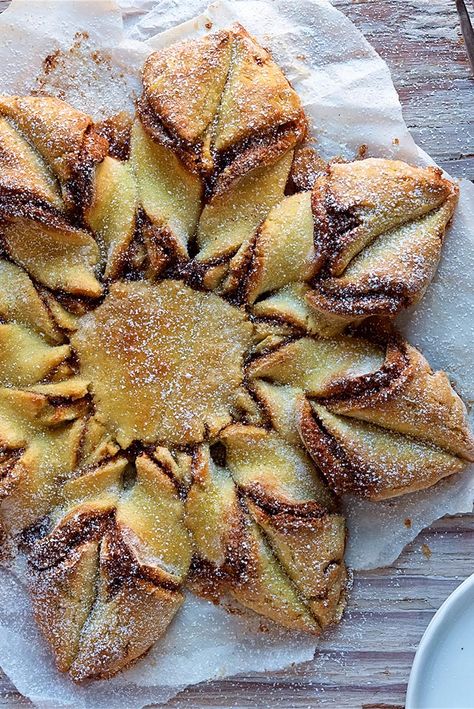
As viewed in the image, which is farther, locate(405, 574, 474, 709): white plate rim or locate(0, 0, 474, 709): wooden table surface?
locate(0, 0, 474, 709): wooden table surface

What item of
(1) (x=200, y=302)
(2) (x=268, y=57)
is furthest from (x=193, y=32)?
(1) (x=200, y=302)

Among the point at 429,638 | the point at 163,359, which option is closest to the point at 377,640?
the point at 429,638

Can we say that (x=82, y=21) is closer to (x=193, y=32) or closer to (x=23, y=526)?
(x=193, y=32)

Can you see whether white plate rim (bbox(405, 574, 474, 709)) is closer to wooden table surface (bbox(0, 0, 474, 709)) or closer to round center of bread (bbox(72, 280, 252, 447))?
wooden table surface (bbox(0, 0, 474, 709))

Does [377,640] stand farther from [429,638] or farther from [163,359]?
[163,359]

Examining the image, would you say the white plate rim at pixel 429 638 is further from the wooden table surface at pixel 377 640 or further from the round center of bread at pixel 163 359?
the round center of bread at pixel 163 359

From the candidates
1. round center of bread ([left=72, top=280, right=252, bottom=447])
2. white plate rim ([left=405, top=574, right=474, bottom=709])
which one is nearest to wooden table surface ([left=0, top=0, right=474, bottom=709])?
white plate rim ([left=405, top=574, right=474, bottom=709])

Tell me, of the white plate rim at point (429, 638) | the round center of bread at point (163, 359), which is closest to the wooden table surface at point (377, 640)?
the white plate rim at point (429, 638)
